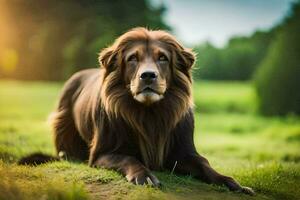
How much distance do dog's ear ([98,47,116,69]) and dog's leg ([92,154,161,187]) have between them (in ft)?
3.51

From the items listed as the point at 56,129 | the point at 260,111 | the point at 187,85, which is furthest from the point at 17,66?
the point at 187,85

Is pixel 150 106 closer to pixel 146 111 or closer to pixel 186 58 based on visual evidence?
pixel 146 111

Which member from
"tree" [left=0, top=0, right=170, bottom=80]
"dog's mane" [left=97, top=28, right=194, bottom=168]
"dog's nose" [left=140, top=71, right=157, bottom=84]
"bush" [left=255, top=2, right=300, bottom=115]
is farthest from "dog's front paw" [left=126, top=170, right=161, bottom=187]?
"tree" [left=0, top=0, right=170, bottom=80]

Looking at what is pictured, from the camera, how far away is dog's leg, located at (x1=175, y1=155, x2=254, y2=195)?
23.0ft

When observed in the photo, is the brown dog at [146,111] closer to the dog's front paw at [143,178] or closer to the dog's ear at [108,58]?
the dog's ear at [108,58]

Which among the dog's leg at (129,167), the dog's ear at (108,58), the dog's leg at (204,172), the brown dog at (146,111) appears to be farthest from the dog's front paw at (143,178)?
the dog's ear at (108,58)

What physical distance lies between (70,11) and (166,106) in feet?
56.7

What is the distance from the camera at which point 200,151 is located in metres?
13.5

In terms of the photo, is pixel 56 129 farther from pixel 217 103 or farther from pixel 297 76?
pixel 217 103

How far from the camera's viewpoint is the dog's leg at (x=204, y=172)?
23.0 ft

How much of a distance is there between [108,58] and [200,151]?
595 cm

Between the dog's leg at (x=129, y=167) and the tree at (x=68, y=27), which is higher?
the tree at (x=68, y=27)

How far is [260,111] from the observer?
21.7m

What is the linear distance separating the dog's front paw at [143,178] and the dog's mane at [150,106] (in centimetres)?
85
